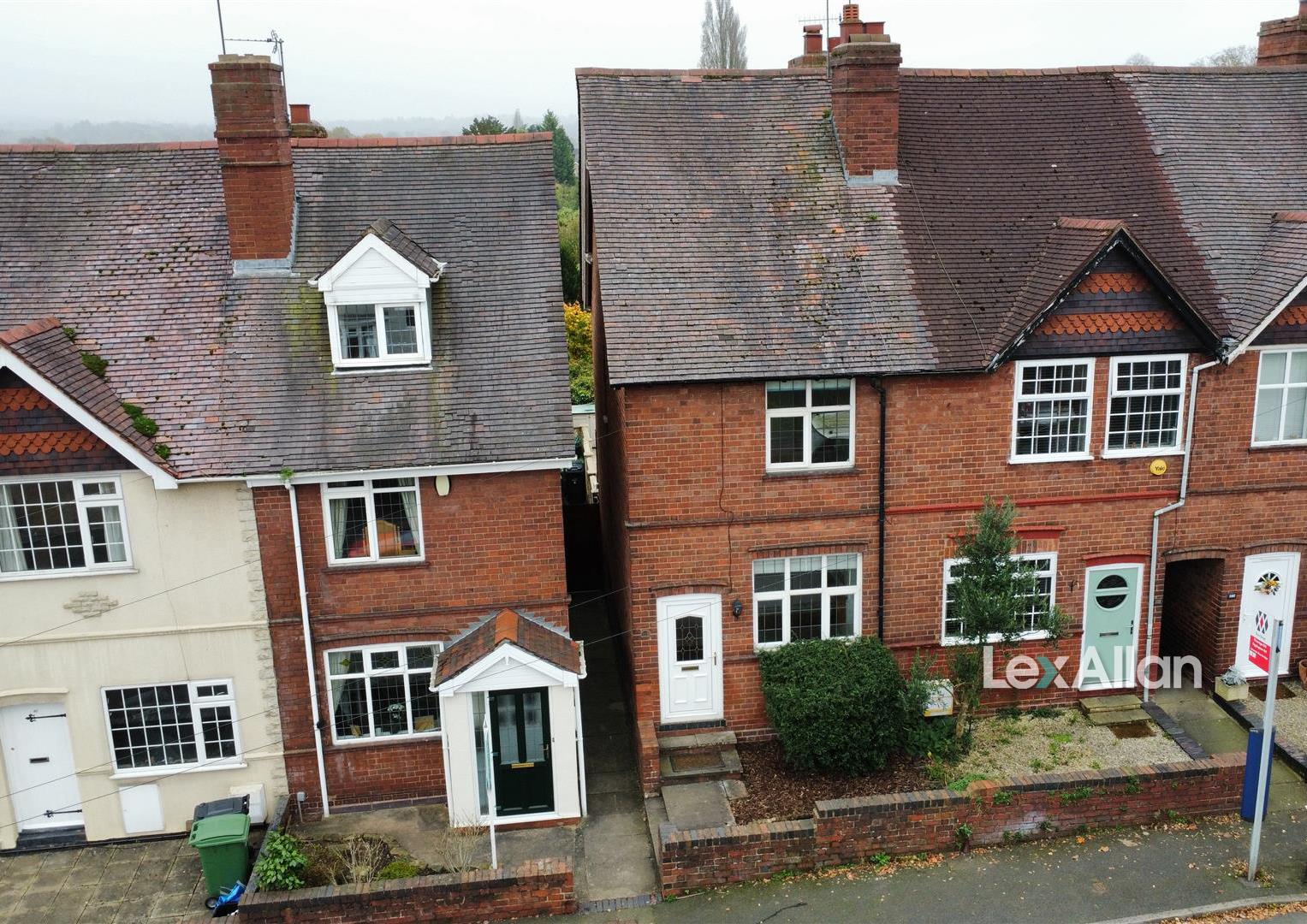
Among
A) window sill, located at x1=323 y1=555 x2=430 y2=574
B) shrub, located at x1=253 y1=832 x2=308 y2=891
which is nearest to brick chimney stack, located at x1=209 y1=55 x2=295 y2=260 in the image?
window sill, located at x1=323 y1=555 x2=430 y2=574

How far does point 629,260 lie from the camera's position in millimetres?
15242

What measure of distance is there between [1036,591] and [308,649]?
10886 mm

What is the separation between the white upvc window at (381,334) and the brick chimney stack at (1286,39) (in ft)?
58.3

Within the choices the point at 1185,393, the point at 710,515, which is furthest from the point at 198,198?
the point at 1185,393

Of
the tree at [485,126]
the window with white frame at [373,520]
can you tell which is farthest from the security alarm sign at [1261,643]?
the tree at [485,126]

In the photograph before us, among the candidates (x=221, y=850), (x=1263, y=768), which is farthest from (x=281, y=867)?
(x=1263, y=768)

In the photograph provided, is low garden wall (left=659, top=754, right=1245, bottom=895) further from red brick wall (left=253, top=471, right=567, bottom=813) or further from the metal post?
red brick wall (left=253, top=471, right=567, bottom=813)

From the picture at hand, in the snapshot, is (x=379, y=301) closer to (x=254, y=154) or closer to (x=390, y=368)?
(x=390, y=368)

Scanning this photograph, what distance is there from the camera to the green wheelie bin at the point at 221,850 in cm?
1290

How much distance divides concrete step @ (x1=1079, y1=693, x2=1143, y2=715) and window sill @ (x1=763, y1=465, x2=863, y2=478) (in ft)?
18.1

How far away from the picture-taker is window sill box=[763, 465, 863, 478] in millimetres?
14930

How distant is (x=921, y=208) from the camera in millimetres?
16500

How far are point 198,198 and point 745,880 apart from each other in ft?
42.9

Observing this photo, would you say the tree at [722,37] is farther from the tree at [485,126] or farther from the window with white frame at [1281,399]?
the window with white frame at [1281,399]
